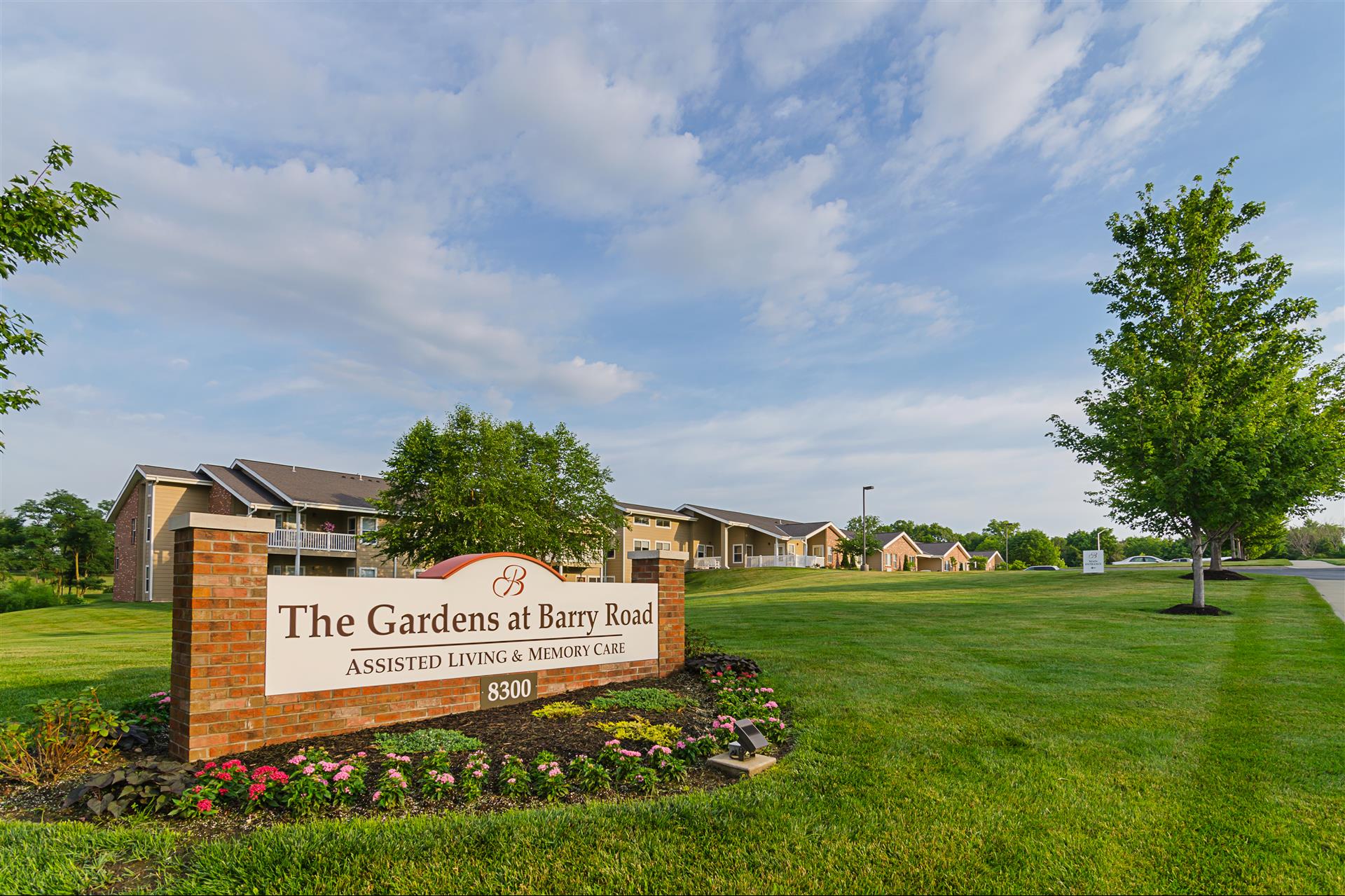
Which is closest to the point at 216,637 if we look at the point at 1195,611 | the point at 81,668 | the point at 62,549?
the point at 81,668

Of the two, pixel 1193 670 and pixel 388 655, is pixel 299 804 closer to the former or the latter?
pixel 388 655

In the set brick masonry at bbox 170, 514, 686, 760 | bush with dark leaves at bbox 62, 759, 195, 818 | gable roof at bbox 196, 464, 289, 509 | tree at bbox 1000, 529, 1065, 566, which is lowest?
tree at bbox 1000, 529, 1065, 566

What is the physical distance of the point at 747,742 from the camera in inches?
215

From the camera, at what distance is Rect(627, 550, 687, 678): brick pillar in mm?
8828

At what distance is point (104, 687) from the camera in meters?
8.09

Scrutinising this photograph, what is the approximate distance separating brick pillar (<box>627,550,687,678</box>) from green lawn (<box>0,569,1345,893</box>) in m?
1.38

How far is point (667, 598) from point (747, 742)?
3.56 metres

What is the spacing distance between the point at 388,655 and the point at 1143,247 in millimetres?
19385

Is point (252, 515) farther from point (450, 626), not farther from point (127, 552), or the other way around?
point (450, 626)

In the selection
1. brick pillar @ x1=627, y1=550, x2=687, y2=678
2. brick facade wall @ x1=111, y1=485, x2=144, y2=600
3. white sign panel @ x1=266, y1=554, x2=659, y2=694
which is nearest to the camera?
white sign panel @ x1=266, y1=554, x2=659, y2=694

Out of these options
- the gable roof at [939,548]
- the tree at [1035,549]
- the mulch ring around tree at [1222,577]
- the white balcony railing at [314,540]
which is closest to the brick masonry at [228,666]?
the white balcony railing at [314,540]

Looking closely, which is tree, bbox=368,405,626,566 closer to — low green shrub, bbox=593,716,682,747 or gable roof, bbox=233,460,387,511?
gable roof, bbox=233,460,387,511

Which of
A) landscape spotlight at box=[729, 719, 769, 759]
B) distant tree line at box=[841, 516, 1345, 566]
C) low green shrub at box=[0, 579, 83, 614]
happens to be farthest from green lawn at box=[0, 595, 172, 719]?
distant tree line at box=[841, 516, 1345, 566]

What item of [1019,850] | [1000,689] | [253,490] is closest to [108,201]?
[1019,850]
